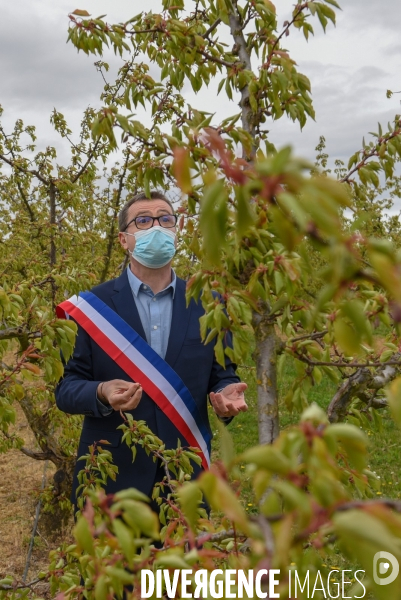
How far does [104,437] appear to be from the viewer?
3.22 m

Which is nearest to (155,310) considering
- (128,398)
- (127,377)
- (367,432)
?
(127,377)

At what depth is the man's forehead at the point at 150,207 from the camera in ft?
11.4

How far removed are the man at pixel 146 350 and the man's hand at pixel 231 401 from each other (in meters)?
0.47

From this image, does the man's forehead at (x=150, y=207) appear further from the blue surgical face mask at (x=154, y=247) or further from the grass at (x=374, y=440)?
the grass at (x=374, y=440)

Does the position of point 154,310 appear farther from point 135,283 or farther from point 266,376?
point 266,376

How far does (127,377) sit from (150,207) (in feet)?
3.42

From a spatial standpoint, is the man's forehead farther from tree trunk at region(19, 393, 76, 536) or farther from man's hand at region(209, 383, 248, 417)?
tree trunk at region(19, 393, 76, 536)

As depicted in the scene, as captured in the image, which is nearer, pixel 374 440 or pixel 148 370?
pixel 148 370

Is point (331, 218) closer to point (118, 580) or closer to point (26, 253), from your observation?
point (118, 580)

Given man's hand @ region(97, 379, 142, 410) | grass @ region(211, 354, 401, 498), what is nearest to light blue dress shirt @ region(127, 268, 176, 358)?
man's hand @ region(97, 379, 142, 410)

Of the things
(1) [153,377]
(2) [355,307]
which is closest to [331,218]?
(2) [355,307]

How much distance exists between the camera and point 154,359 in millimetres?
3219

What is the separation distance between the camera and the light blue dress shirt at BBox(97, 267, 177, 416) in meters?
3.36

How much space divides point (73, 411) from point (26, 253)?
4.32m
